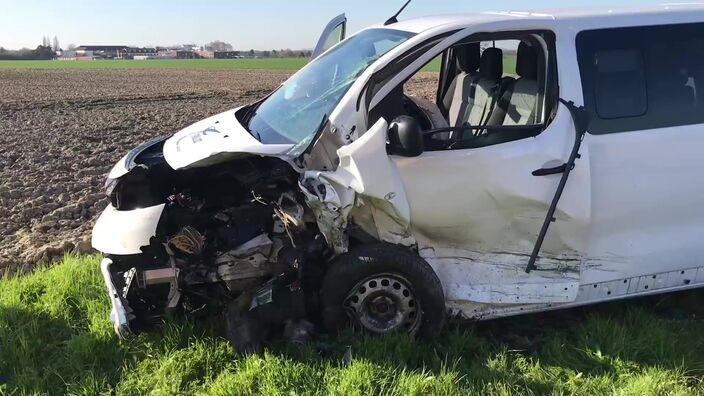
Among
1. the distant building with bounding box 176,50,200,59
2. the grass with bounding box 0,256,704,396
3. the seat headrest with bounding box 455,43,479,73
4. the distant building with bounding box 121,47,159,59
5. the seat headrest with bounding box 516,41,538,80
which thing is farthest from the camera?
Answer: the distant building with bounding box 121,47,159,59

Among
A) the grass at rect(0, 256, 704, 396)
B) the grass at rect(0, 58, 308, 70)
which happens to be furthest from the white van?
the grass at rect(0, 58, 308, 70)

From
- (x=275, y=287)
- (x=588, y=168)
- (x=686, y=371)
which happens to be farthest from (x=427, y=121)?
(x=686, y=371)

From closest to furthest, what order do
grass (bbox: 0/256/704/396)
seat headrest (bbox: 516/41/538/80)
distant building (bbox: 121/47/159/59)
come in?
1. grass (bbox: 0/256/704/396)
2. seat headrest (bbox: 516/41/538/80)
3. distant building (bbox: 121/47/159/59)

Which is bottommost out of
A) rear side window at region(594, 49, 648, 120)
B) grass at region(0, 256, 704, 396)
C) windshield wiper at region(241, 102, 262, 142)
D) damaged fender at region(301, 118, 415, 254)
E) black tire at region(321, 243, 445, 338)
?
grass at region(0, 256, 704, 396)

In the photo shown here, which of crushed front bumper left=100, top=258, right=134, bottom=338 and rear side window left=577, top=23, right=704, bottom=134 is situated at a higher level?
rear side window left=577, top=23, right=704, bottom=134

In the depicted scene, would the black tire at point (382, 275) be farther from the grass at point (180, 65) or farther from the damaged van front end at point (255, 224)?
the grass at point (180, 65)

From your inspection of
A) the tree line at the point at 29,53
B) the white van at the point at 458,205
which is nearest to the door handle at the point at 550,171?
the white van at the point at 458,205

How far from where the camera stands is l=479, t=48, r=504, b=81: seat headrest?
4477mm

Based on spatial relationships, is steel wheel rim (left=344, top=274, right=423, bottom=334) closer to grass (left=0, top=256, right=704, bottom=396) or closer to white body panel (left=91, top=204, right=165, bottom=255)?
grass (left=0, top=256, right=704, bottom=396)

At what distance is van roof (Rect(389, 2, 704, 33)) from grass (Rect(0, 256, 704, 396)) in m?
1.82

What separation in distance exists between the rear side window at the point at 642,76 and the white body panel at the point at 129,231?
2.64 meters

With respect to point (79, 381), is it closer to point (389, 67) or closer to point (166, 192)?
point (166, 192)

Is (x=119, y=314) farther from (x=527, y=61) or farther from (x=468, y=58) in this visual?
(x=468, y=58)

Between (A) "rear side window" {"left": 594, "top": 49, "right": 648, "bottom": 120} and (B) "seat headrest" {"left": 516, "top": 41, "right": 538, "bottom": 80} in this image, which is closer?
(A) "rear side window" {"left": 594, "top": 49, "right": 648, "bottom": 120}
